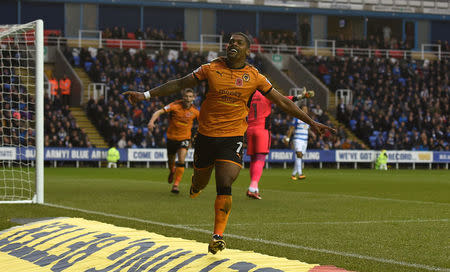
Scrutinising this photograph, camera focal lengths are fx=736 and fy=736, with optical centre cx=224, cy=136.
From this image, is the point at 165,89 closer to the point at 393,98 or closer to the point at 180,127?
the point at 180,127

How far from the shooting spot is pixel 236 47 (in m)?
6.70

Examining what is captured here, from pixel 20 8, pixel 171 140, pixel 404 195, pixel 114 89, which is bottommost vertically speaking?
A: pixel 404 195

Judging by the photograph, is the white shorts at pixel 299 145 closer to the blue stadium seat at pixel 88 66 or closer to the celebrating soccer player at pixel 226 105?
the celebrating soccer player at pixel 226 105

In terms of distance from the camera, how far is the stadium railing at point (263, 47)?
1634 inches

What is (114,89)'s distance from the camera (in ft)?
114

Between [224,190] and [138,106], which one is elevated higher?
[138,106]

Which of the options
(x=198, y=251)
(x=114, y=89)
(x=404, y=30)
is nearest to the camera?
(x=198, y=251)

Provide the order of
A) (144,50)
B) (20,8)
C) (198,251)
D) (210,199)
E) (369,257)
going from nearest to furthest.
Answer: (198,251) → (369,257) → (210,199) → (144,50) → (20,8)

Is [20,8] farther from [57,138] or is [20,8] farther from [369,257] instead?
[369,257]

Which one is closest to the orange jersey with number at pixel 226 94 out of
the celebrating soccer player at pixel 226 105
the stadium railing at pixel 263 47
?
the celebrating soccer player at pixel 226 105

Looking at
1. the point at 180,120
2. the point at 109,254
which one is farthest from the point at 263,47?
the point at 109,254

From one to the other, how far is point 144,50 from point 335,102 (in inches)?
430

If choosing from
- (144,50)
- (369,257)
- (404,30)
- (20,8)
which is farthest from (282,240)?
(404,30)

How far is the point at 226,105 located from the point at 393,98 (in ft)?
113
